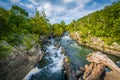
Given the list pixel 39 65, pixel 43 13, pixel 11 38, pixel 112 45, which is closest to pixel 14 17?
pixel 11 38

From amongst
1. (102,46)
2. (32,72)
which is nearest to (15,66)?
(32,72)

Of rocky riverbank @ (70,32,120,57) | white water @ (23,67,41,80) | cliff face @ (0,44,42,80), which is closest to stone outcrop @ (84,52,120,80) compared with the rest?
white water @ (23,67,41,80)

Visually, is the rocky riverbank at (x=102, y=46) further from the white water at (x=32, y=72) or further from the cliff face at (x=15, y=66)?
the cliff face at (x=15, y=66)

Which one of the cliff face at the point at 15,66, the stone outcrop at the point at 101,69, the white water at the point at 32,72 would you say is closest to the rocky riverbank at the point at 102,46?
the stone outcrop at the point at 101,69

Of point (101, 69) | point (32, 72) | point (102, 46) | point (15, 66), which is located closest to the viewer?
point (15, 66)

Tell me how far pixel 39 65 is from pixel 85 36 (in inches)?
1121

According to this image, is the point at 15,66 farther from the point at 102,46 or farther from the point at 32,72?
the point at 102,46

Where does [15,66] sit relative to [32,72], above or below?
above

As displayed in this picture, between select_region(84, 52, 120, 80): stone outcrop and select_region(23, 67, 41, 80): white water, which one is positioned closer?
select_region(84, 52, 120, 80): stone outcrop

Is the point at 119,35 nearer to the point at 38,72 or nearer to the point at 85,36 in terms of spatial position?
the point at 85,36

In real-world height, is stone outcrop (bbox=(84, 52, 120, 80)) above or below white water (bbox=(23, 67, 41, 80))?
above

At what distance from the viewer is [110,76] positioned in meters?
15.7

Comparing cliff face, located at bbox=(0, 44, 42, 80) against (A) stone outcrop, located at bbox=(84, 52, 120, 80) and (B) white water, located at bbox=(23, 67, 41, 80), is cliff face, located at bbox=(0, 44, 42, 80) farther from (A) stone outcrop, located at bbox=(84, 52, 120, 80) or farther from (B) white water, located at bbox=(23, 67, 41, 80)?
(A) stone outcrop, located at bbox=(84, 52, 120, 80)

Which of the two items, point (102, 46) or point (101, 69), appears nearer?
point (101, 69)
